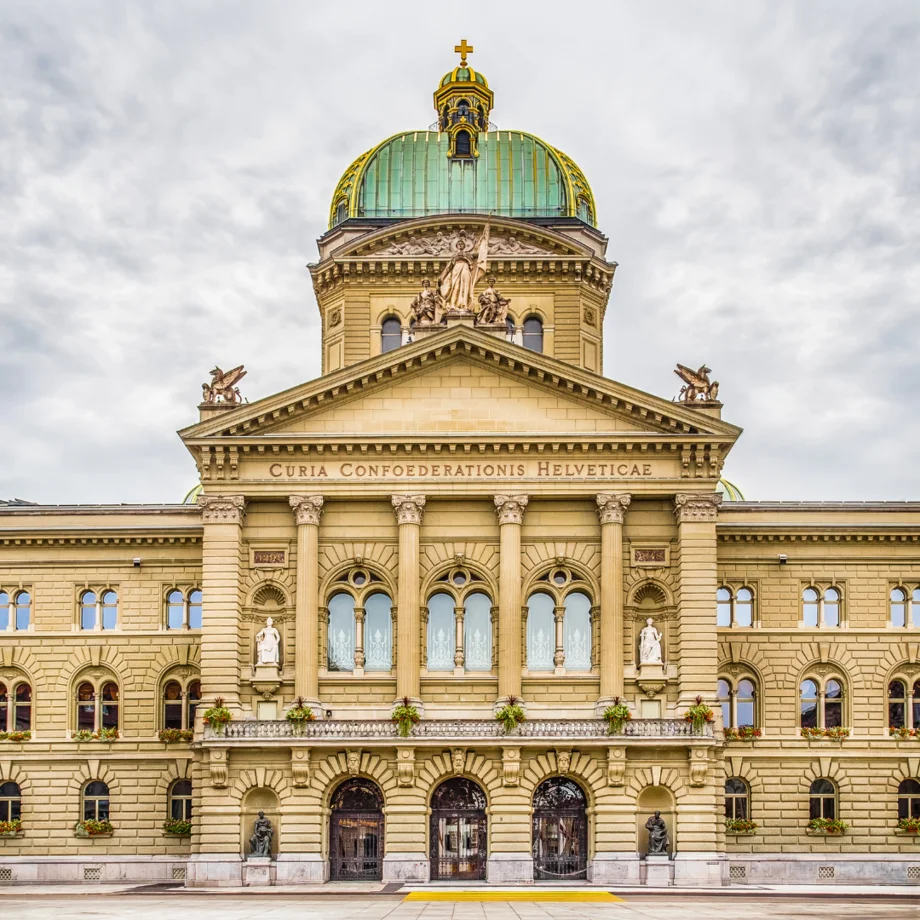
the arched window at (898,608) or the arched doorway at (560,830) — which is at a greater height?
the arched window at (898,608)

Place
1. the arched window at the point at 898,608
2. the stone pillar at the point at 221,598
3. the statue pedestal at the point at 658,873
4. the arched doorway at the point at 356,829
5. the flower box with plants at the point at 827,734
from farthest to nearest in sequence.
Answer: the arched window at the point at 898,608 < the flower box with plants at the point at 827,734 < the stone pillar at the point at 221,598 < the arched doorway at the point at 356,829 < the statue pedestal at the point at 658,873

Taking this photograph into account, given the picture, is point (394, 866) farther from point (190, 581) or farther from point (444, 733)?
point (190, 581)

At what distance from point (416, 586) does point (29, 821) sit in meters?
19.3

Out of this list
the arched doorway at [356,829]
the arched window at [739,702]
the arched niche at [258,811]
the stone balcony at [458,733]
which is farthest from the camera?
the arched window at [739,702]

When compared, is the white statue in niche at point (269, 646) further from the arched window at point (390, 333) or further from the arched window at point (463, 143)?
the arched window at point (463, 143)

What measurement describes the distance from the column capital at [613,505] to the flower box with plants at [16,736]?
25.6 meters

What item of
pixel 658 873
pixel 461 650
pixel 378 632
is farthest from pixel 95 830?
pixel 658 873

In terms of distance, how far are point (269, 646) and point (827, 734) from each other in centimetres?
2318

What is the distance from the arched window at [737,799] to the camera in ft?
206

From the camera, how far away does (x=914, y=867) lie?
60.8m

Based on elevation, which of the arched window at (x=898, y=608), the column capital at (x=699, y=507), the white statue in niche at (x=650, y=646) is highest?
the column capital at (x=699, y=507)

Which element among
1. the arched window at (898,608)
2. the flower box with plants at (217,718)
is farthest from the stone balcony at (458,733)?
the arched window at (898,608)

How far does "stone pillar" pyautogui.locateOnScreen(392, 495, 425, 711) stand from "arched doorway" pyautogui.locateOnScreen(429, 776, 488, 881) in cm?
354

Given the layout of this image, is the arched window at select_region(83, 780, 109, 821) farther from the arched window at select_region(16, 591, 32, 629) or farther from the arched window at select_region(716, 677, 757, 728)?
the arched window at select_region(716, 677, 757, 728)
